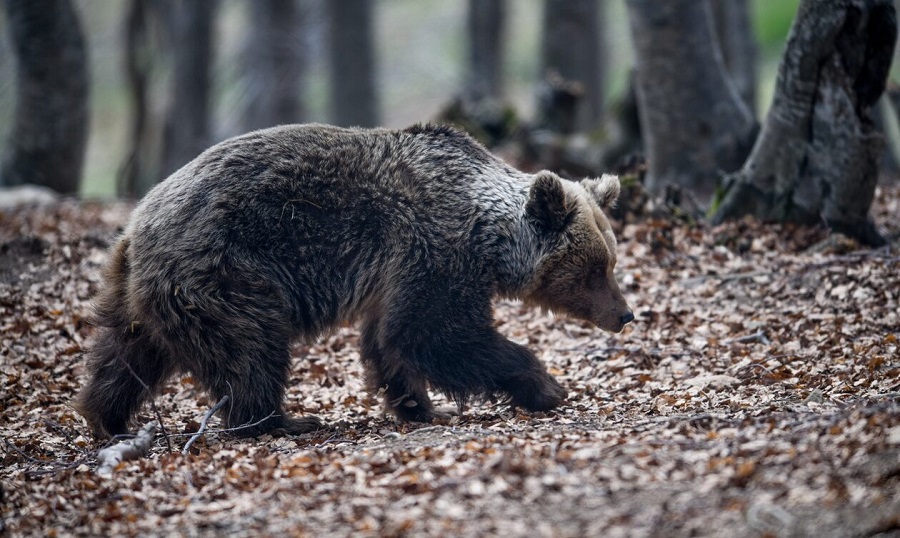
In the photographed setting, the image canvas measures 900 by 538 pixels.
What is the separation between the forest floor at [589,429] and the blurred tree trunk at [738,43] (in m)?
6.70

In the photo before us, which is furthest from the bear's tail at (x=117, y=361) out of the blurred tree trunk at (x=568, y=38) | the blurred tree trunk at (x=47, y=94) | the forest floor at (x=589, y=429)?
the blurred tree trunk at (x=568, y=38)

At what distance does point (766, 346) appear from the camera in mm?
8141

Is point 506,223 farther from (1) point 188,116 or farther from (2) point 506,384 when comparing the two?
(1) point 188,116

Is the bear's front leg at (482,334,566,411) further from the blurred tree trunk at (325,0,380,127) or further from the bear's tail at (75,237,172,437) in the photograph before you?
the blurred tree trunk at (325,0,380,127)

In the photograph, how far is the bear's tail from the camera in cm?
702

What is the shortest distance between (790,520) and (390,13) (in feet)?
155

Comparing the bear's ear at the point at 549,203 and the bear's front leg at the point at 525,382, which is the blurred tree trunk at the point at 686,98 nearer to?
the bear's ear at the point at 549,203

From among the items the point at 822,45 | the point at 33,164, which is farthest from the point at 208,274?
the point at 33,164

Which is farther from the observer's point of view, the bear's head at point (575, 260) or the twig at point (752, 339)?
the twig at point (752, 339)

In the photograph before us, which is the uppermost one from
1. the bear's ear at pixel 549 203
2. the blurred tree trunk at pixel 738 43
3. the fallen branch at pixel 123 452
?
the blurred tree trunk at pixel 738 43

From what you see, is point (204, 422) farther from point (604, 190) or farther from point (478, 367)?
point (604, 190)

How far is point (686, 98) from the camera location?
1169 centimetres

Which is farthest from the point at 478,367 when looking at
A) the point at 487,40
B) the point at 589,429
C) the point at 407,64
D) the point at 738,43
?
the point at 407,64

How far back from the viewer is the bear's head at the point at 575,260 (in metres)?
7.37
